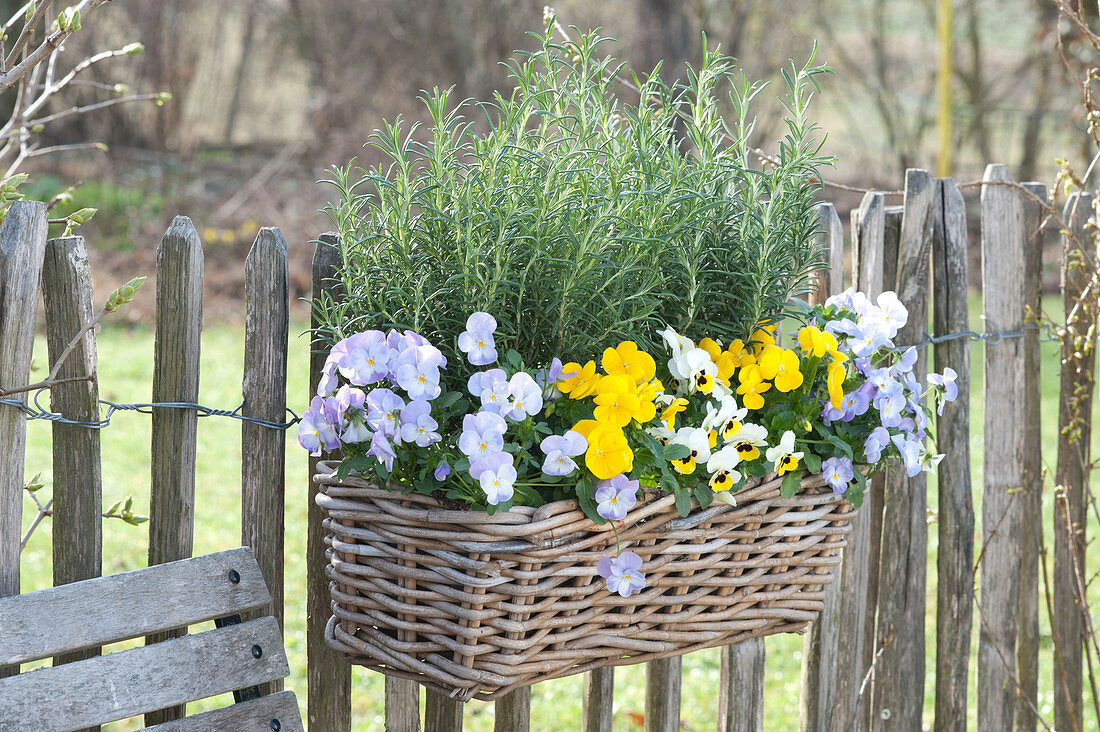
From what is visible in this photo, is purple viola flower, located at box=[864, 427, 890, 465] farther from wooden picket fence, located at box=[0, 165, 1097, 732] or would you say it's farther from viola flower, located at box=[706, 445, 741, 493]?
wooden picket fence, located at box=[0, 165, 1097, 732]

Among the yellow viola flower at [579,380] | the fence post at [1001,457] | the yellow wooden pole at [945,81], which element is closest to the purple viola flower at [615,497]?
the yellow viola flower at [579,380]

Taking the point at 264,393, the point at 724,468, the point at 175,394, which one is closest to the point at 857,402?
the point at 724,468

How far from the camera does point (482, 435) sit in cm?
117

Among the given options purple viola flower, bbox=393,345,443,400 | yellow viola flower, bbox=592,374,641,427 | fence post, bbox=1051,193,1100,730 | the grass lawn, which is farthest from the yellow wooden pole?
purple viola flower, bbox=393,345,443,400

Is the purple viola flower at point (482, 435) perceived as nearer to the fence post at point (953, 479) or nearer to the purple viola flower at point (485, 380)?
the purple viola flower at point (485, 380)

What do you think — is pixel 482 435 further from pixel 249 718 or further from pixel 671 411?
pixel 249 718

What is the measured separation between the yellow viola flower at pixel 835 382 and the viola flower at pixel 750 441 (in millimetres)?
121

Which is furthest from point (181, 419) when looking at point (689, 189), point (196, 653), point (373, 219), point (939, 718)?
point (939, 718)

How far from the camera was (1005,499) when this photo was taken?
6.86 feet

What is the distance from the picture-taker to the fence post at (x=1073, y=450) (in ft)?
6.66

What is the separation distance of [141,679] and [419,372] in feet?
2.00

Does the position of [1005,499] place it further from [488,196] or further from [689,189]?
[488,196]

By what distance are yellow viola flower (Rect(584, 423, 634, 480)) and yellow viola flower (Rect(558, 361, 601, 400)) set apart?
0.07 meters

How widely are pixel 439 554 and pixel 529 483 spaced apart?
145mm
